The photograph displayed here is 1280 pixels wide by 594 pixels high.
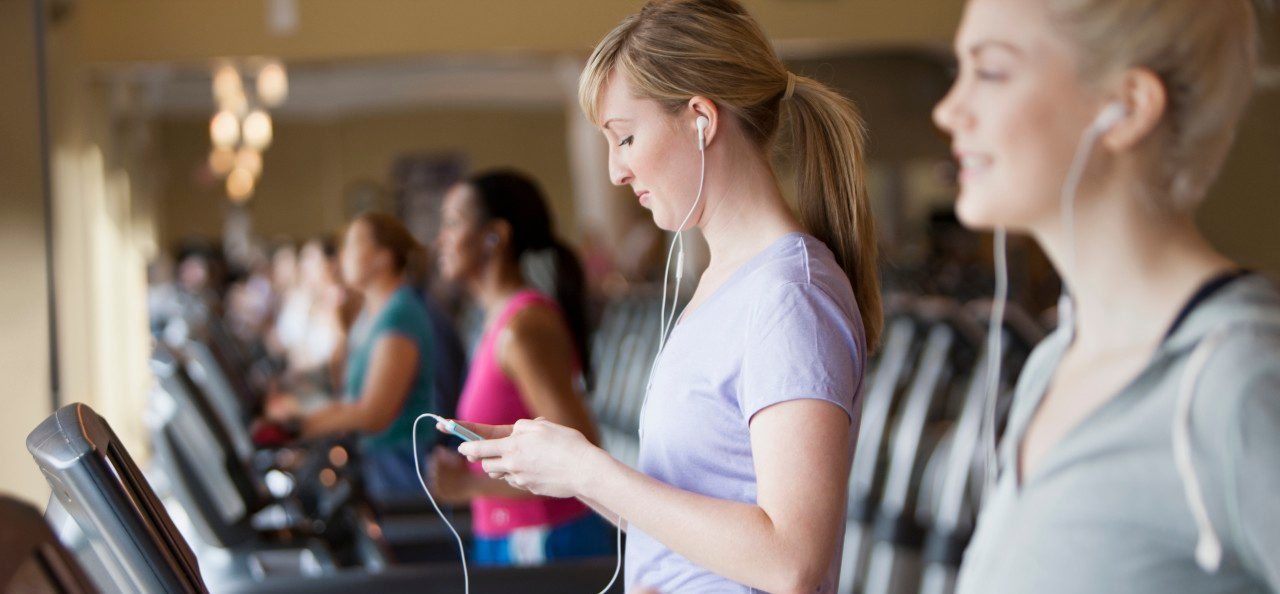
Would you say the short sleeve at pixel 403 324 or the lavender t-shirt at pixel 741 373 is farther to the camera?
the short sleeve at pixel 403 324

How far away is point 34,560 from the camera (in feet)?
2.28

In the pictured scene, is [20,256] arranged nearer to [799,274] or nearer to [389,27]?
[389,27]

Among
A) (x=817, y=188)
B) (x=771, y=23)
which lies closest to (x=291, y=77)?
(x=771, y=23)

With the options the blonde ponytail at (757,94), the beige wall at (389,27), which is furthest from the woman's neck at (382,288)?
the blonde ponytail at (757,94)

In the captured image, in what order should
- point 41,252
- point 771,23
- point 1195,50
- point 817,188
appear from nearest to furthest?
point 1195,50 → point 817,188 → point 41,252 → point 771,23

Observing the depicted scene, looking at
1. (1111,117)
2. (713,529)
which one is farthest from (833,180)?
(1111,117)

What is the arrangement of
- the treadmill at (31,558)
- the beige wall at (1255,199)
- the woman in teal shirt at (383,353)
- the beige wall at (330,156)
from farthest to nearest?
the beige wall at (330,156) → the beige wall at (1255,199) → the woman in teal shirt at (383,353) → the treadmill at (31,558)

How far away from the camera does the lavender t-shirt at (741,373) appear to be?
1.12m

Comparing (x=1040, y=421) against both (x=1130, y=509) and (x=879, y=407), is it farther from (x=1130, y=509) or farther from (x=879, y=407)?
(x=879, y=407)

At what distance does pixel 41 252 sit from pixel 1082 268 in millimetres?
2704

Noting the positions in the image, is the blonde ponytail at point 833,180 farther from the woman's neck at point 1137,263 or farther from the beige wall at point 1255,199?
the beige wall at point 1255,199

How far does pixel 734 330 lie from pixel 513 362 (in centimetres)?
116

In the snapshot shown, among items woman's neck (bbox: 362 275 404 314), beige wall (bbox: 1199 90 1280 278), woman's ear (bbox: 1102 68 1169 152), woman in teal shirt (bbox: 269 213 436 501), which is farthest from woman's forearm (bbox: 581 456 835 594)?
beige wall (bbox: 1199 90 1280 278)

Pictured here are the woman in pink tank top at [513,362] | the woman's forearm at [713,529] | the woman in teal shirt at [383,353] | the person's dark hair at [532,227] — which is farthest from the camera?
the woman in teal shirt at [383,353]
